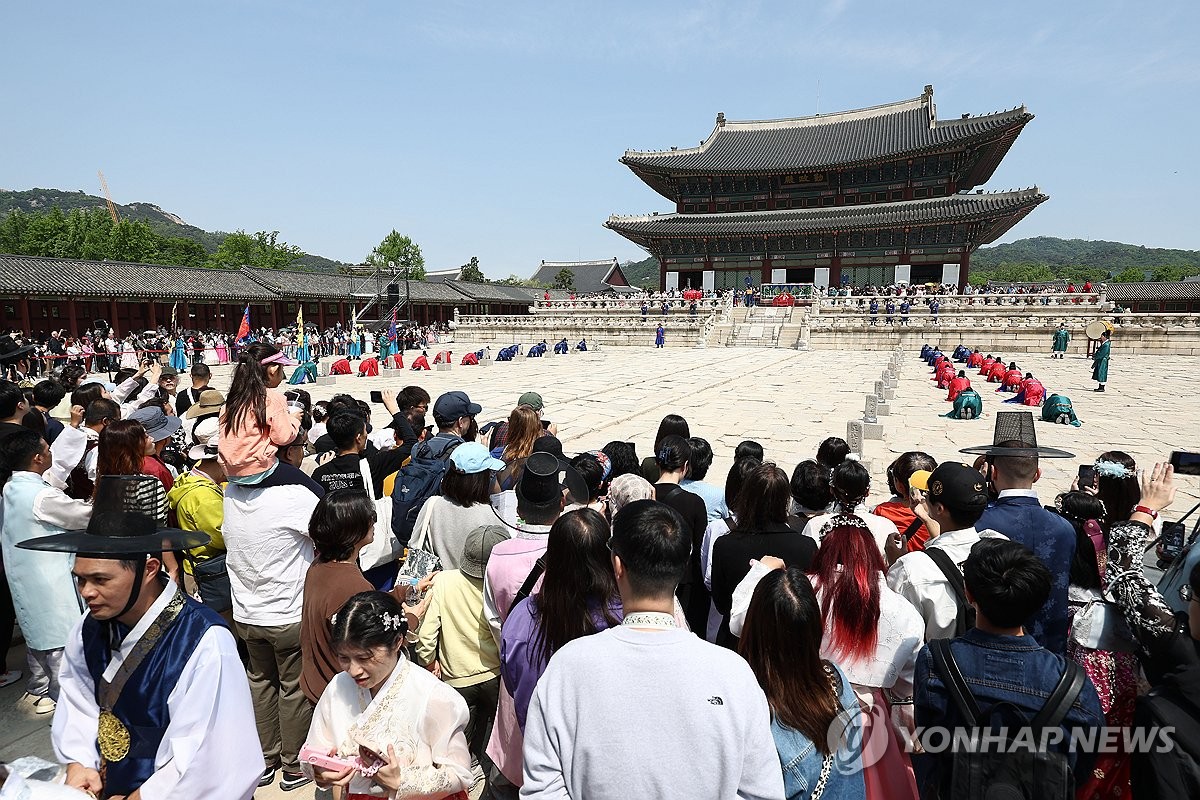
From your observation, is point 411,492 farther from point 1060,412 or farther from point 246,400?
point 1060,412

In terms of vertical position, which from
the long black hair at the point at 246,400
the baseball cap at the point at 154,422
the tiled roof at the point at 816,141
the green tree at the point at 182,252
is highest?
the tiled roof at the point at 816,141

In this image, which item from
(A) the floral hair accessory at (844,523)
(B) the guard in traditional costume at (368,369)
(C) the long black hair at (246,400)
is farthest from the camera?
(B) the guard in traditional costume at (368,369)

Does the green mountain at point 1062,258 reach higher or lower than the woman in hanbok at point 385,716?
higher

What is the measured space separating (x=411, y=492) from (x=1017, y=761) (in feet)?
10.5

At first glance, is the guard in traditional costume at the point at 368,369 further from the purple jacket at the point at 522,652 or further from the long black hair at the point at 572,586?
the long black hair at the point at 572,586

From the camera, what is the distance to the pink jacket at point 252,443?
3115mm

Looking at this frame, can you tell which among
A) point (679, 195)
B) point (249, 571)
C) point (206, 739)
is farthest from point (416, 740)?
point (679, 195)

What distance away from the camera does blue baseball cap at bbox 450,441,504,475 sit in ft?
10.1

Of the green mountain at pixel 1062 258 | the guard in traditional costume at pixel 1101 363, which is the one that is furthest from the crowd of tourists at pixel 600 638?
the green mountain at pixel 1062 258

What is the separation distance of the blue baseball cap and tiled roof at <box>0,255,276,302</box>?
3208 cm

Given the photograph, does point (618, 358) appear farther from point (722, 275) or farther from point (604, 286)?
point (604, 286)

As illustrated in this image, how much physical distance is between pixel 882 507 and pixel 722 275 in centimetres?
4028

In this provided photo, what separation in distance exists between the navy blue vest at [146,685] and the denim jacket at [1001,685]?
2.26 m

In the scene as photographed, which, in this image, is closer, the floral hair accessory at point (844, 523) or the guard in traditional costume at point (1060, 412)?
the floral hair accessory at point (844, 523)
